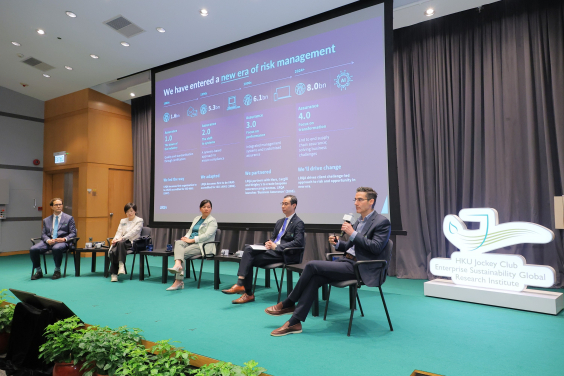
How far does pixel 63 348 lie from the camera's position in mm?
2080

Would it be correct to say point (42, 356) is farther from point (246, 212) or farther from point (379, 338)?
point (246, 212)

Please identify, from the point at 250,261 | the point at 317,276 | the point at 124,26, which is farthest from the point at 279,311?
the point at 124,26

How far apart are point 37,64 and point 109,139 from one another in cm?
194

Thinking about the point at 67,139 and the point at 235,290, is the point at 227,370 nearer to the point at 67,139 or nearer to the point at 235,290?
the point at 235,290

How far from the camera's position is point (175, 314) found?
324 cm

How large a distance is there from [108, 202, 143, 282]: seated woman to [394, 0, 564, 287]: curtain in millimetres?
3775

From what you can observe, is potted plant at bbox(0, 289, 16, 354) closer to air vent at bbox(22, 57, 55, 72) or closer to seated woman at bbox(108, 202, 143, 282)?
seated woman at bbox(108, 202, 143, 282)

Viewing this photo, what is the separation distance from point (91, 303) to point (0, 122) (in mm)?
6569

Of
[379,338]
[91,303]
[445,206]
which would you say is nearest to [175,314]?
[91,303]

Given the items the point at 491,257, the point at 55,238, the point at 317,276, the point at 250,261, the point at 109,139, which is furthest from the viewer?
the point at 109,139

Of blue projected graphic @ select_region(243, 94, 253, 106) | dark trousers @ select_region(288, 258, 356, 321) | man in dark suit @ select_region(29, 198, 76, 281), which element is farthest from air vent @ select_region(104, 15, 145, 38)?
dark trousers @ select_region(288, 258, 356, 321)

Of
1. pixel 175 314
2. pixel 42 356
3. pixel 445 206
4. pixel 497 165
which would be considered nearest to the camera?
pixel 42 356

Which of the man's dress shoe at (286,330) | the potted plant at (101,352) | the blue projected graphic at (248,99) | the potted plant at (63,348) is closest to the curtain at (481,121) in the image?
the blue projected graphic at (248,99)

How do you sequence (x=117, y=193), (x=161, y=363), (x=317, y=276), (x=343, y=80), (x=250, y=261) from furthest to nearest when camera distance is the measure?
(x=117, y=193) < (x=343, y=80) < (x=250, y=261) < (x=317, y=276) < (x=161, y=363)
